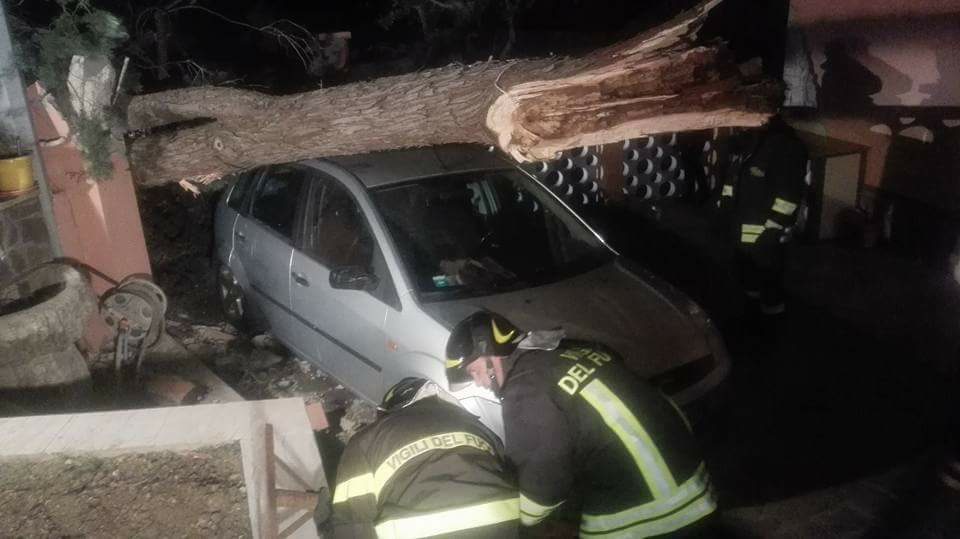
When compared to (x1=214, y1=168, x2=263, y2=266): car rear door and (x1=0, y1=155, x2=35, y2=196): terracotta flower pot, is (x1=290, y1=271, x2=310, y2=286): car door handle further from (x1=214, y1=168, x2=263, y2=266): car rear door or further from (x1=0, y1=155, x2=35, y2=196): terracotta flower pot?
(x1=0, y1=155, x2=35, y2=196): terracotta flower pot

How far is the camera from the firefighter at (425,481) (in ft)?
7.67

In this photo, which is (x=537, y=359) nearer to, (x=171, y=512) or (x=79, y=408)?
(x=171, y=512)

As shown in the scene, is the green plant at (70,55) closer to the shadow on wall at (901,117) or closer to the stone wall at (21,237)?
the stone wall at (21,237)

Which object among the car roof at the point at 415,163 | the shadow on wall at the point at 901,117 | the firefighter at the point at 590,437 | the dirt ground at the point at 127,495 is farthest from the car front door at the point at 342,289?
the shadow on wall at the point at 901,117

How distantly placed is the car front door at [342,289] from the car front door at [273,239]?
0.18 metres

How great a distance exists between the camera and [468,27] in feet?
34.1

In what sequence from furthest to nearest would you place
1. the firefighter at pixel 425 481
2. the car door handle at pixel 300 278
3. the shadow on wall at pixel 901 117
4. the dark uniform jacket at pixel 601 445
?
1. the shadow on wall at pixel 901 117
2. the car door handle at pixel 300 278
3. the dark uniform jacket at pixel 601 445
4. the firefighter at pixel 425 481

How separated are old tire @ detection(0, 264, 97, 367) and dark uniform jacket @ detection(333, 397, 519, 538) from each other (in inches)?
124

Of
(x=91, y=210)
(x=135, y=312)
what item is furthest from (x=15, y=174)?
(x=135, y=312)

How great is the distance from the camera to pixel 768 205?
5945mm

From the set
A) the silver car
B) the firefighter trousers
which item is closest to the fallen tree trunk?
the silver car

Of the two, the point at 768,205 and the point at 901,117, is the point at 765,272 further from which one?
the point at 901,117

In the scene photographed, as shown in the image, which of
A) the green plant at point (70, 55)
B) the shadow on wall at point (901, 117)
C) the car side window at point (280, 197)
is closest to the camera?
the green plant at point (70, 55)

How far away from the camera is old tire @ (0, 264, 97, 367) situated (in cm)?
473
